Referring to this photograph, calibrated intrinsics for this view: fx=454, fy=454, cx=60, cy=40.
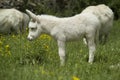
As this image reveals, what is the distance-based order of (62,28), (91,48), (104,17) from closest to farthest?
(62,28), (91,48), (104,17)

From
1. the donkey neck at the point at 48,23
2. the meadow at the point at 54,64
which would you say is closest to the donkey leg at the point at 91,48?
the meadow at the point at 54,64

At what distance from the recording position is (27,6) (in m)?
22.0

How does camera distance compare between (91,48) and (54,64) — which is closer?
(54,64)

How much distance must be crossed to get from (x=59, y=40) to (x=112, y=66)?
51.6 inches

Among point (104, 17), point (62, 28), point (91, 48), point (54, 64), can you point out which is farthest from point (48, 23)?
point (104, 17)

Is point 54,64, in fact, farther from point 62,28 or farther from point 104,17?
point 104,17

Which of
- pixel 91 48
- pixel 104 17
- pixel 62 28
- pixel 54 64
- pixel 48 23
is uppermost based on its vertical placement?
pixel 48 23

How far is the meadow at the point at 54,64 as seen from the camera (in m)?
8.45

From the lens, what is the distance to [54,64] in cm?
1008

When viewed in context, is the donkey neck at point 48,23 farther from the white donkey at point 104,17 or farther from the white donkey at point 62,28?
the white donkey at point 104,17

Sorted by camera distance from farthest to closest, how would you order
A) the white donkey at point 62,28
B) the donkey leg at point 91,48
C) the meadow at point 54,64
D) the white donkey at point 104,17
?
1. the white donkey at point 104,17
2. the donkey leg at point 91,48
3. the white donkey at point 62,28
4. the meadow at point 54,64

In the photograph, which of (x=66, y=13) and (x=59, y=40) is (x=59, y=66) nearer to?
(x=59, y=40)

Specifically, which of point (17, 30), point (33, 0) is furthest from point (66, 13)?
point (17, 30)

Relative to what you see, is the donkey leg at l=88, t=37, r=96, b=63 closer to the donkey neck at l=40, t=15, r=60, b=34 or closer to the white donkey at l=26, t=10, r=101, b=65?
the white donkey at l=26, t=10, r=101, b=65
